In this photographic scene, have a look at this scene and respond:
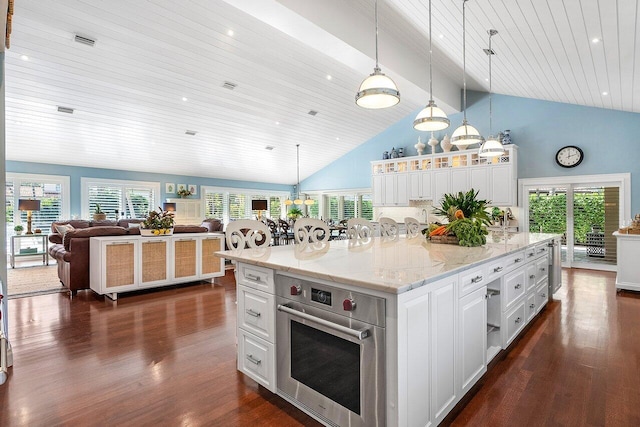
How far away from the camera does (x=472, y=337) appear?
79.3 inches

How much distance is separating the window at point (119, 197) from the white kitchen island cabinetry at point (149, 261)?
4.28m

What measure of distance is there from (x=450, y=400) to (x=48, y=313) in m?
4.29

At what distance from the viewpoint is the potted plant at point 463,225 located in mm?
2805

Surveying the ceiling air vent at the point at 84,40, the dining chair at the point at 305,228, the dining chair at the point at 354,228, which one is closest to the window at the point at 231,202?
the ceiling air vent at the point at 84,40

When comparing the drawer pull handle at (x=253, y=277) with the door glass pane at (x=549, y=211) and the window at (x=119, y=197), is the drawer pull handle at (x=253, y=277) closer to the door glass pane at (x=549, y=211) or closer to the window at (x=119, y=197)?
the door glass pane at (x=549, y=211)

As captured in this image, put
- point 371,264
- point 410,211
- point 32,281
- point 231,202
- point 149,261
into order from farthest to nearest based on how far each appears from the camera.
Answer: point 231,202
point 410,211
point 32,281
point 149,261
point 371,264

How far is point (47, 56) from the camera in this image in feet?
15.8

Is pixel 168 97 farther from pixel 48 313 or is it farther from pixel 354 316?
pixel 354 316

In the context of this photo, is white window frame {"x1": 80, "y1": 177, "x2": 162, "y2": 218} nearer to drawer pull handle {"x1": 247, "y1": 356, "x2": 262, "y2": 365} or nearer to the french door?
drawer pull handle {"x1": 247, "y1": 356, "x2": 262, "y2": 365}

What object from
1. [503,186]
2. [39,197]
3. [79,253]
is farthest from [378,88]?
[39,197]

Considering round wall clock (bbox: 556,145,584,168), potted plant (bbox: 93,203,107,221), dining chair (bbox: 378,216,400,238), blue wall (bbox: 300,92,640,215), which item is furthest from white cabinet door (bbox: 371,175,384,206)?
potted plant (bbox: 93,203,107,221)

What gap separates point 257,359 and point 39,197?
28.2 ft

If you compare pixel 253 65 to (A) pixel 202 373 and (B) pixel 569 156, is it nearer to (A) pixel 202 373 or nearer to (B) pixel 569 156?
(A) pixel 202 373

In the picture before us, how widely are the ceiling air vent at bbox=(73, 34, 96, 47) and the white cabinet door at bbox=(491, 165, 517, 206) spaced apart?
7404mm
